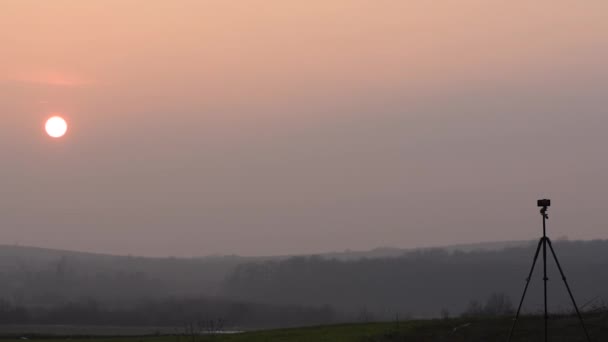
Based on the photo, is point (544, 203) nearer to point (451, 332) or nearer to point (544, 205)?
point (544, 205)

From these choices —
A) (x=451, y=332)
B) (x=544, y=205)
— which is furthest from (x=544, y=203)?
(x=451, y=332)

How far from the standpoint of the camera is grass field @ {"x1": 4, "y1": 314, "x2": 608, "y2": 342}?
44.2 m

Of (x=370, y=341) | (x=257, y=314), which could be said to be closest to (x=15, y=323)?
(x=257, y=314)

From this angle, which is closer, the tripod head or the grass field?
the tripod head

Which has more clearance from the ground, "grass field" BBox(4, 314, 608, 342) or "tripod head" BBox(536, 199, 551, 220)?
"tripod head" BBox(536, 199, 551, 220)

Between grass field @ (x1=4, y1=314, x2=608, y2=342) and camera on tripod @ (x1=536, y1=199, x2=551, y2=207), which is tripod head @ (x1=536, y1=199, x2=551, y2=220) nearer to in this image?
camera on tripod @ (x1=536, y1=199, x2=551, y2=207)

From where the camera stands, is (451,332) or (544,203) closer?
(544,203)

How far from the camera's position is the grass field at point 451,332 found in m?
44.2

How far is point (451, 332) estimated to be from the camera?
4759 cm

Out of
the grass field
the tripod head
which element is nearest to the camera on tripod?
the tripod head

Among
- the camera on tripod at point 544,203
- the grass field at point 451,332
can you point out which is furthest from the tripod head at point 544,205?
the grass field at point 451,332

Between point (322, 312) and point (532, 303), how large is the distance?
44.0 meters

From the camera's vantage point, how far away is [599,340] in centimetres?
4231

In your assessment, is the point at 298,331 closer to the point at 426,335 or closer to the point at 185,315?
the point at 426,335
